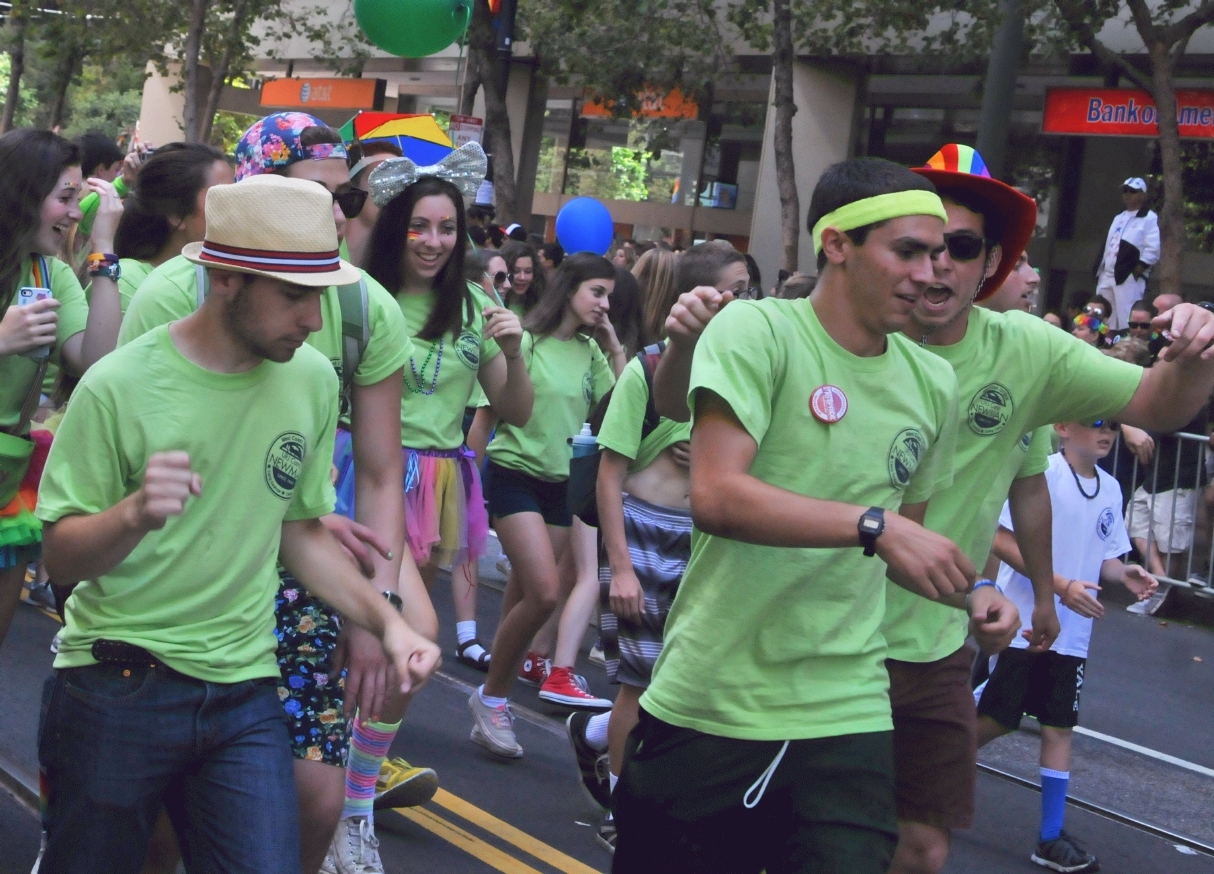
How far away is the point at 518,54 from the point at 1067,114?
11.7 meters

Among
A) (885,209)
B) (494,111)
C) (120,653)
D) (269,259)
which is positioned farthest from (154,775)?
(494,111)

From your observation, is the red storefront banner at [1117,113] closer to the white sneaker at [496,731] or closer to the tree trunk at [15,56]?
the white sneaker at [496,731]

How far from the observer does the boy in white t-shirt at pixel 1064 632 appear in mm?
5445

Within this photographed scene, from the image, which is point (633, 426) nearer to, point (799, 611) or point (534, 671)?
point (799, 611)

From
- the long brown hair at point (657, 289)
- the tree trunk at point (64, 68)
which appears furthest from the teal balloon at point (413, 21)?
the tree trunk at point (64, 68)

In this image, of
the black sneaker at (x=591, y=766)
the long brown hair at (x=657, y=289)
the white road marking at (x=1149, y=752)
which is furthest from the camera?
the white road marking at (x=1149, y=752)

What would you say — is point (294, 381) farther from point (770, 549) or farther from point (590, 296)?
point (590, 296)

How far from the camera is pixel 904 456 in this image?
10.4 ft

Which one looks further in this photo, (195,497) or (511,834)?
(511,834)

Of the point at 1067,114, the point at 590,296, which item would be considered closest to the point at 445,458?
the point at 590,296

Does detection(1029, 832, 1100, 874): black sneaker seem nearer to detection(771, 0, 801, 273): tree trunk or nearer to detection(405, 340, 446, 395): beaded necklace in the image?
detection(405, 340, 446, 395): beaded necklace

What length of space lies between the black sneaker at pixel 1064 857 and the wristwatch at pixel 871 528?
3.29m

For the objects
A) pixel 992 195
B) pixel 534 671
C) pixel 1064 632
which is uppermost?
pixel 992 195

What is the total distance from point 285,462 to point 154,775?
2.22 feet
